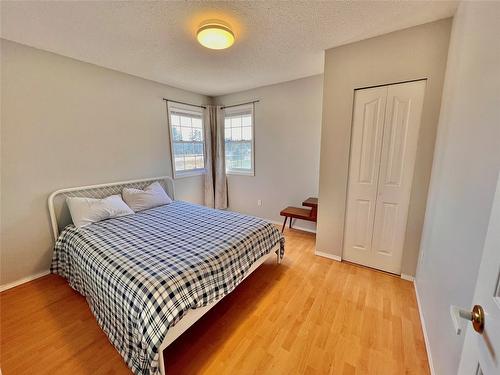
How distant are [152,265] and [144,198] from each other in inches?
63.5

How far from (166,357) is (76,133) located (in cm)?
255

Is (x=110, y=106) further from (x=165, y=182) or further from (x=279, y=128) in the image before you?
(x=279, y=128)

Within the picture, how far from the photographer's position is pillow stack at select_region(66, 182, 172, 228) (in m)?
2.29

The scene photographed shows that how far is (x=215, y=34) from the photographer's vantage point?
177cm

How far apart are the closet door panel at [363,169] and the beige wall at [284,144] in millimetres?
911

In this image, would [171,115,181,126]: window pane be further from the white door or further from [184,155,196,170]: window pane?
the white door

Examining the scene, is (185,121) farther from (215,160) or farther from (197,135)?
(215,160)

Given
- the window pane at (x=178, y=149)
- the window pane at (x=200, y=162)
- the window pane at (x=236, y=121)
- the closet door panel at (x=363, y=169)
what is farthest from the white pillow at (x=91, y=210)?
the closet door panel at (x=363, y=169)

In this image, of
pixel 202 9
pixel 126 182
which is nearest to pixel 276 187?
pixel 126 182

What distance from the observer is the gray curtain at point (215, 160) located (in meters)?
4.07

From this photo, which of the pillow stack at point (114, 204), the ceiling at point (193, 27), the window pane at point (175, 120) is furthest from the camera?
the window pane at point (175, 120)


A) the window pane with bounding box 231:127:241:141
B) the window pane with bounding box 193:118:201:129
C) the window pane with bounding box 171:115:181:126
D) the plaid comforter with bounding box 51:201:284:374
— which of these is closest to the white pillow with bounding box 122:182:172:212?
the plaid comforter with bounding box 51:201:284:374

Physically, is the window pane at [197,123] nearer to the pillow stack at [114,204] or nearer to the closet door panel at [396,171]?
the pillow stack at [114,204]

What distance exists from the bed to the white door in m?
1.29
